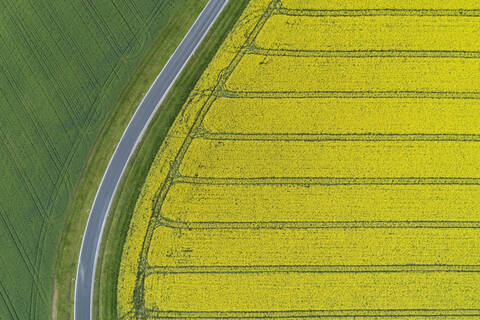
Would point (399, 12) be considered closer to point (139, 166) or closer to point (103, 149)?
point (139, 166)

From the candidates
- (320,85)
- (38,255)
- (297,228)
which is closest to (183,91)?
(320,85)

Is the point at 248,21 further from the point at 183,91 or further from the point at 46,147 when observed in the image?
the point at 46,147

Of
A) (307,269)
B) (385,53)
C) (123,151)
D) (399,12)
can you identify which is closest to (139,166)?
(123,151)

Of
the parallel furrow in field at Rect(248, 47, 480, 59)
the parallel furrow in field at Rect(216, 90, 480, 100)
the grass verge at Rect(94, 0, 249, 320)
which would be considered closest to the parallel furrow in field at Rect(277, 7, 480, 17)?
the parallel furrow in field at Rect(248, 47, 480, 59)

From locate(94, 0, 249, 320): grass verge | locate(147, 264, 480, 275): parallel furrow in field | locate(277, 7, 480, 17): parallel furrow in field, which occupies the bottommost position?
locate(147, 264, 480, 275): parallel furrow in field

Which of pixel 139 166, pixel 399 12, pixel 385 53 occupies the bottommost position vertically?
pixel 139 166

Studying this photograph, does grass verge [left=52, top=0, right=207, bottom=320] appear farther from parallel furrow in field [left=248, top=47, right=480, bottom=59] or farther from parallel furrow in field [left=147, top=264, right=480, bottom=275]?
parallel furrow in field [left=248, top=47, right=480, bottom=59]
